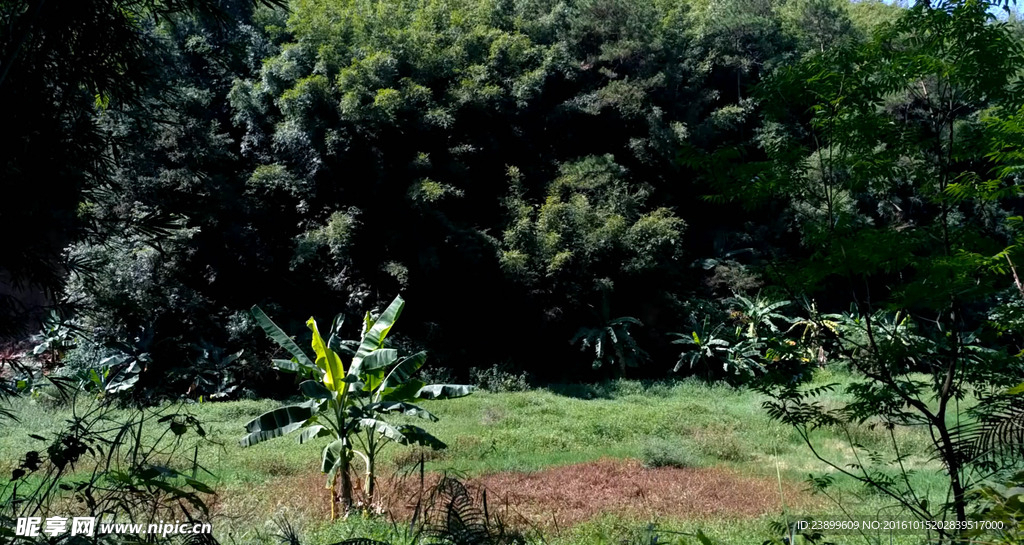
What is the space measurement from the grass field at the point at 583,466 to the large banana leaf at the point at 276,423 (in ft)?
1.85

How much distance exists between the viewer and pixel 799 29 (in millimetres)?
23953

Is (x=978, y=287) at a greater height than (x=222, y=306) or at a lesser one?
lesser

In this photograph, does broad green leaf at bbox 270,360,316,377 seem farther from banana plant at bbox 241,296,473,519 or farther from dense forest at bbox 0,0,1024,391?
dense forest at bbox 0,0,1024,391

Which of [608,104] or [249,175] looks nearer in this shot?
[249,175]

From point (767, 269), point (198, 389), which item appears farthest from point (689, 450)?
point (198, 389)

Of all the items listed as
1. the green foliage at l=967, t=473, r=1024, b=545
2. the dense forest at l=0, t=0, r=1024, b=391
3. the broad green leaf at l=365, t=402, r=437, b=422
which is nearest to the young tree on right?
the green foliage at l=967, t=473, r=1024, b=545

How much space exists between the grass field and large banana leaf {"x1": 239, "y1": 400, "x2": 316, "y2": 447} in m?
0.56

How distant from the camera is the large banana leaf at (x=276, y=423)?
639 centimetres

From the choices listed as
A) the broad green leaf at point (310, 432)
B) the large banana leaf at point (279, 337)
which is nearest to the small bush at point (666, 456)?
the broad green leaf at point (310, 432)

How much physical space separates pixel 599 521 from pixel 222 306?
1495cm

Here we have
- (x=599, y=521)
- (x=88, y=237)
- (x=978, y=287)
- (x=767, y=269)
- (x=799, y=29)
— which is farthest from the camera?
(x=799, y=29)

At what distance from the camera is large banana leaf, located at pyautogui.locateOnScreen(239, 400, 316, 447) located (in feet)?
21.0

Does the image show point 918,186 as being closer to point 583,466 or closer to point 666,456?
point 583,466

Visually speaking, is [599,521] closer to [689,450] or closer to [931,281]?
[931,281]
